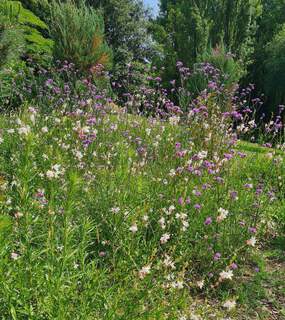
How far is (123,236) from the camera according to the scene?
329 cm

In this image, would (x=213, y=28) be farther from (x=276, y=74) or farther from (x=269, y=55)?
(x=276, y=74)

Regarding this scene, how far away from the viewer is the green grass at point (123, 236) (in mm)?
2196

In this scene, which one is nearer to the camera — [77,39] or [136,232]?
[136,232]

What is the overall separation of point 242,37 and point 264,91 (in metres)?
2.81

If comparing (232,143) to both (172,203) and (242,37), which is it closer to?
(172,203)

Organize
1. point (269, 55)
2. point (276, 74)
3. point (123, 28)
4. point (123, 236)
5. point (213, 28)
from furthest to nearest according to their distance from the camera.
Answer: point (269, 55)
point (213, 28)
point (276, 74)
point (123, 28)
point (123, 236)

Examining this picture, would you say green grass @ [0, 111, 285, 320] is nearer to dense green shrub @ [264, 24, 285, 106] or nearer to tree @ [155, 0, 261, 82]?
tree @ [155, 0, 261, 82]

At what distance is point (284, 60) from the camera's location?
19.3 meters

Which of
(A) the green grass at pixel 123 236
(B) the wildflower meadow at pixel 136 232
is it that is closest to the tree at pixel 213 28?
(B) the wildflower meadow at pixel 136 232

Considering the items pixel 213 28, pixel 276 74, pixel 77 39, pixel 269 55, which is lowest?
pixel 276 74


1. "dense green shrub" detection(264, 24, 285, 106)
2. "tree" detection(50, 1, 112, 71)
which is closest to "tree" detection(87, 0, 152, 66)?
"dense green shrub" detection(264, 24, 285, 106)

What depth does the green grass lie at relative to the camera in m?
2.20

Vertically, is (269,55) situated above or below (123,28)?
below

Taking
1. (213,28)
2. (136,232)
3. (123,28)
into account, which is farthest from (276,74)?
(136,232)
